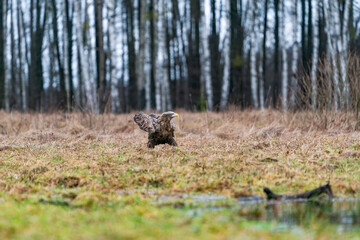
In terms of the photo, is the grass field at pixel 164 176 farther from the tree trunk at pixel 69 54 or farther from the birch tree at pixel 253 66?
the tree trunk at pixel 69 54

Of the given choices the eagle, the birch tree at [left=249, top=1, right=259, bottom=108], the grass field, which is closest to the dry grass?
the grass field

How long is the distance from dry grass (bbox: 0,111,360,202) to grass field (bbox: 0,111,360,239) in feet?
0.05

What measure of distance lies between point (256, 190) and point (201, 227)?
6.95 ft

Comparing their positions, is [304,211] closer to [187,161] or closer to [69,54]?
[187,161]

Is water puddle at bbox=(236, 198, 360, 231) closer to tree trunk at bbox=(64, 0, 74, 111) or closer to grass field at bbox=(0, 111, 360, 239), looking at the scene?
grass field at bbox=(0, 111, 360, 239)

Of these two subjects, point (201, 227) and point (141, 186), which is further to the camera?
point (141, 186)

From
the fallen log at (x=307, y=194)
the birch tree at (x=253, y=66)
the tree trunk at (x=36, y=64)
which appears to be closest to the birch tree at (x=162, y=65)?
the birch tree at (x=253, y=66)

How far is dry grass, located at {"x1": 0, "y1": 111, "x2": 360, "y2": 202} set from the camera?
6.33 metres

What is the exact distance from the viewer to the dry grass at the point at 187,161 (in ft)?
20.8

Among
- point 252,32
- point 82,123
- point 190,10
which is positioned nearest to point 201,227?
point 82,123

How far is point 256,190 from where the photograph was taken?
6.16 meters

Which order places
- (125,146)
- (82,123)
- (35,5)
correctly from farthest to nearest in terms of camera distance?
(35,5), (82,123), (125,146)

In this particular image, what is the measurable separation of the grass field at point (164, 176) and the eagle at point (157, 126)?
218 millimetres

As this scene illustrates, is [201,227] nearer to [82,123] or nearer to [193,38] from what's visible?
[82,123]
